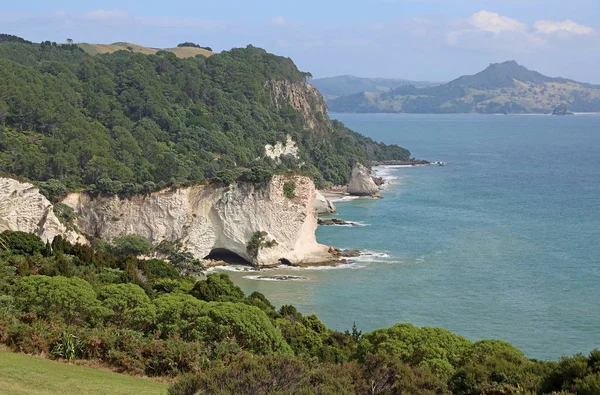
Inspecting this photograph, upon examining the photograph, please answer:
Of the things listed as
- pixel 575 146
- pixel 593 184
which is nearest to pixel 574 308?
pixel 593 184

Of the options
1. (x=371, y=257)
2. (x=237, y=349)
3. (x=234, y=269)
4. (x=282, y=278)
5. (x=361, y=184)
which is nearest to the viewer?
(x=237, y=349)

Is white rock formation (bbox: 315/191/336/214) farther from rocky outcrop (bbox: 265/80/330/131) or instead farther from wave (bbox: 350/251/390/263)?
rocky outcrop (bbox: 265/80/330/131)

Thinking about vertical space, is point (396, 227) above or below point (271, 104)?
below

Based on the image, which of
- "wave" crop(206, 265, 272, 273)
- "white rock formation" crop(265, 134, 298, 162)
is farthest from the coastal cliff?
"white rock formation" crop(265, 134, 298, 162)

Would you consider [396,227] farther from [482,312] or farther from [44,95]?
[44,95]

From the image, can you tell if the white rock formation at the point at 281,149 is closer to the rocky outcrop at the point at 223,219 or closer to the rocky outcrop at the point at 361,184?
the rocky outcrop at the point at 361,184

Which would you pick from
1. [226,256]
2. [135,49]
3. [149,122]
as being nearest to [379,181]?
[149,122]

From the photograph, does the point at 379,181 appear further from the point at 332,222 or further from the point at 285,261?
the point at 285,261
